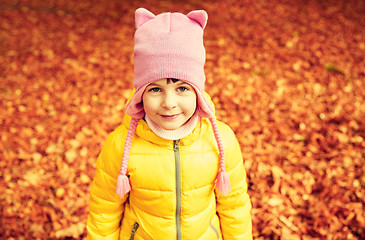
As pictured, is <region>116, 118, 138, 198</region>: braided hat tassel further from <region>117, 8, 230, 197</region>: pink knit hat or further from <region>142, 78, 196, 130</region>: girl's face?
<region>142, 78, 196, 130</region>: girl's face

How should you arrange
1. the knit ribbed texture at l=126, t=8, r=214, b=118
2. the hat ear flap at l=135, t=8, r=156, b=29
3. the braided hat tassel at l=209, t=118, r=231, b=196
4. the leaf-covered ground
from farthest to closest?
the leaf-covered ground
the braided hat tassel at l=209, t=118, r=231, b=196
the hat ear flap at l=135, t=8, r=156, b=29
the knit ribbed texture at l=126, t=8, r=214, b=118

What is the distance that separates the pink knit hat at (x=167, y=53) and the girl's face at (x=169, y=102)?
4 cm

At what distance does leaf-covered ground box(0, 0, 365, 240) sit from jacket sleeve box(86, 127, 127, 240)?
1318 mm

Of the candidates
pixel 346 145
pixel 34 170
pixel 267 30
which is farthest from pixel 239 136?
pixel 267 30

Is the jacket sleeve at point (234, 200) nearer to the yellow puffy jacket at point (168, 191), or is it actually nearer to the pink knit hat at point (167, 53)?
the yellow puffy jacket at point (168, 191)

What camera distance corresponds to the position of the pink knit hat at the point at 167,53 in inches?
63.6

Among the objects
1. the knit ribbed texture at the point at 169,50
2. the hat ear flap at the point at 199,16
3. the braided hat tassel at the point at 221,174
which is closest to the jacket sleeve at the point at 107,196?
the knit ribbed texture at the point at 169,50

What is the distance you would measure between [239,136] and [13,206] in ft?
8.88

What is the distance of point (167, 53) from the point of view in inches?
63.4

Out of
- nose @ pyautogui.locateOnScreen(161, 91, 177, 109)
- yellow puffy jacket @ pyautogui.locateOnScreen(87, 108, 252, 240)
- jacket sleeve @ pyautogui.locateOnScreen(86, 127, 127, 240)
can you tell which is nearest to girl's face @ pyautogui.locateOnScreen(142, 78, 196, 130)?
nose @ pyautogui.locateOnScreen(161, 91, 177, 109)

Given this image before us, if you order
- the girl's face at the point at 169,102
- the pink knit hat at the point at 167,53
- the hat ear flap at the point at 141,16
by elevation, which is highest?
the hat ear flap at the point at 141,16

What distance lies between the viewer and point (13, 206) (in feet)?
11.3

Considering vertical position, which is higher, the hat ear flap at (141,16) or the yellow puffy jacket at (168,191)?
the hat ear flap at (141,16)

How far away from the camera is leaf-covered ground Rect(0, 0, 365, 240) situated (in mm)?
3449
